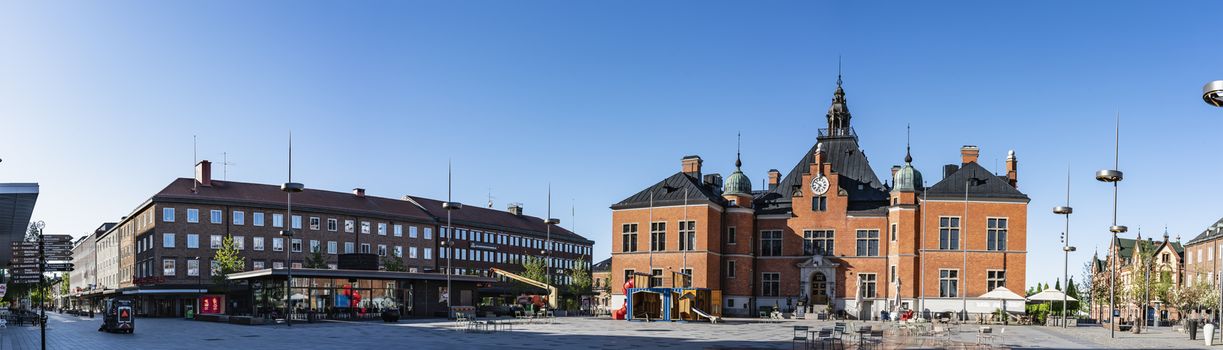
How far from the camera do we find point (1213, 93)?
19.3m

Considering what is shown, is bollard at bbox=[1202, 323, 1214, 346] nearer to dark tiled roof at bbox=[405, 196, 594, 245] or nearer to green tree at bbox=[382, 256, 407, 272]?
green tree at bbox=[382, 256, 407, 272]

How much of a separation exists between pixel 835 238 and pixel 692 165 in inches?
492

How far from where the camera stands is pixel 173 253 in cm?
8088

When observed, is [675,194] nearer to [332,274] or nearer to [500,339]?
[332,274]

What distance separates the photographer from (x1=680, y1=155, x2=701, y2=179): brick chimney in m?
73.1

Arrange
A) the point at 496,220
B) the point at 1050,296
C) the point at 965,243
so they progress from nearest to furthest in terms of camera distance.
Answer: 1. the point at 1050,296
2. the point at 965,243
3. the point at 496,220

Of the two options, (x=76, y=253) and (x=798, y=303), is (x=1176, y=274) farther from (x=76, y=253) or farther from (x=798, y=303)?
(x=76, y=253)

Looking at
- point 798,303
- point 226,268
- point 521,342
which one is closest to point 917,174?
point 798,303

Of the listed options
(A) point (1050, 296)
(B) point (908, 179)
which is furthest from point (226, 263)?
(A) point (1050, 296)

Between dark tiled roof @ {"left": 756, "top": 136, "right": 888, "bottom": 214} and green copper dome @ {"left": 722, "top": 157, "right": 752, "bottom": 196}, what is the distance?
2100 mm

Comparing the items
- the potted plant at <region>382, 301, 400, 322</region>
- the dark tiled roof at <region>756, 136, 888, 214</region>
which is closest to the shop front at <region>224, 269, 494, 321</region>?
the potted plant at <region>382, 301, 400, 322</region>

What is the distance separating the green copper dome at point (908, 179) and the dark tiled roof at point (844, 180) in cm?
297

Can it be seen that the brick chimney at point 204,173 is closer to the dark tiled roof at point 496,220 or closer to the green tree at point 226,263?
the green tree at point 226,263

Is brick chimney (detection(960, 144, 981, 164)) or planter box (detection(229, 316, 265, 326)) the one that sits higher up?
brick chimney (detection(960, 144, 981, 164))
